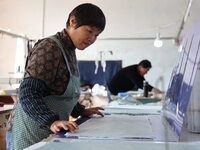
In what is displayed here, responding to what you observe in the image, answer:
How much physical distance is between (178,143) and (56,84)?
1.55ft

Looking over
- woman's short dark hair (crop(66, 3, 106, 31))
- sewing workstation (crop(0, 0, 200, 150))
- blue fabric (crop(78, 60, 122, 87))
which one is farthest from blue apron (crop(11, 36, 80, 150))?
blue fabric (crop(78, 60, 122, 87))

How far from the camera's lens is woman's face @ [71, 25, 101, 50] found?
85 centimetres

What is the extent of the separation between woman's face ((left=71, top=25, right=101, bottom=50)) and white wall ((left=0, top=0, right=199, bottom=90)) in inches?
193

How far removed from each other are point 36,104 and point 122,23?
5725 mm

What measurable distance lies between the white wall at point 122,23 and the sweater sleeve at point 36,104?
511 centimetres

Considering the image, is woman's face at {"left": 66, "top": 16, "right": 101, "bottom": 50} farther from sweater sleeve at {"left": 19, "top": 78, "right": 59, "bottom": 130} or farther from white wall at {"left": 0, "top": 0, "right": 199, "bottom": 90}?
white wall at {"left": 0, "top": 0, "right": 199, "bottom": 90}

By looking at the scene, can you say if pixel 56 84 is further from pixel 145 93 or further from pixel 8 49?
pixel 8 49

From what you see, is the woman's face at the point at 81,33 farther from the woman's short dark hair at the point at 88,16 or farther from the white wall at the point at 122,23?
the white wall at the point at 122,23

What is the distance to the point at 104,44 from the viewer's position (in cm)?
631

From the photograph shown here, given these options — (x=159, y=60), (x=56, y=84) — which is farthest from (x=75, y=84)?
(x=159, y=60)

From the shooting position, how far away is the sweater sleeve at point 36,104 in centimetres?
68

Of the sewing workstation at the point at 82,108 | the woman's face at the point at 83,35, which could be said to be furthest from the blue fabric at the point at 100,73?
the woman's face at the point at 83,35

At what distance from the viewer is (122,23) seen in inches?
243

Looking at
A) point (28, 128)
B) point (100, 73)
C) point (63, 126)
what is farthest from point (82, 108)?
point (100, 73)
